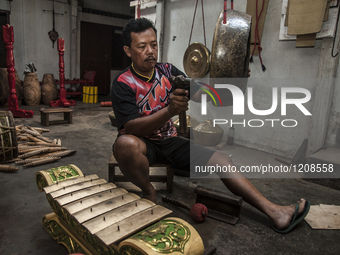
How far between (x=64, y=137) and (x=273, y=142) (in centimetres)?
316

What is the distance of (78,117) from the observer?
5.78 meters

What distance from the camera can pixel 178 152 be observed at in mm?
2172

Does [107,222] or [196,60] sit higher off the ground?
[196,60]

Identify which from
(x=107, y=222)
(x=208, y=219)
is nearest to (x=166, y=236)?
(x=107, y=222)

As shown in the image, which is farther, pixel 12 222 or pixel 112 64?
pixel 112 64

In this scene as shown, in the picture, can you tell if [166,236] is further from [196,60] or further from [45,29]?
[45,29]

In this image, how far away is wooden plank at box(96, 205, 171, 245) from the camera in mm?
1170

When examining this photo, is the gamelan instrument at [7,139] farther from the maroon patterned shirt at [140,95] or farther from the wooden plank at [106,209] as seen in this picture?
the wooden plank at [106,209]

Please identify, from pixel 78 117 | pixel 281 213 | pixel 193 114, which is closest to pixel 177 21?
pixel 193 114

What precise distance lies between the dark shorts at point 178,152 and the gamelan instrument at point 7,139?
5.62ft

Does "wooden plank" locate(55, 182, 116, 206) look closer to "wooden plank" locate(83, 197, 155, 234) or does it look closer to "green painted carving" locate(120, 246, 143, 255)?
"wooden plank" locate(83, 197, 155, 234)

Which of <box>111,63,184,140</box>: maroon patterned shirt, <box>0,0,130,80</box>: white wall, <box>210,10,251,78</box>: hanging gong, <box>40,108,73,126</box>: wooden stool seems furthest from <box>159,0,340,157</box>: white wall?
<box>0,0,130,80</box>: white wall

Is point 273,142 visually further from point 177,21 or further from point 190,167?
point 177,21

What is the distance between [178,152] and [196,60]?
2.74m
